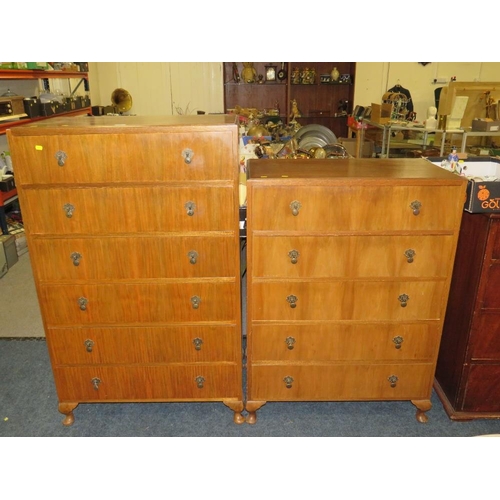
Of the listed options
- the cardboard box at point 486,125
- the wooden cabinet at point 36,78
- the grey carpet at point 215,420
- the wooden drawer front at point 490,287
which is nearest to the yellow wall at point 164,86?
the wooden cabinet at point 36,78

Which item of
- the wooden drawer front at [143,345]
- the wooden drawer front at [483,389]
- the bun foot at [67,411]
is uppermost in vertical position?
the wooden drawer front at [143,345]

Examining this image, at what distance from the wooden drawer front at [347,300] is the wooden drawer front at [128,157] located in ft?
1.88

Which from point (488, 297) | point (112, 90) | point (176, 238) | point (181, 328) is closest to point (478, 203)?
Answer: point (488, 297)

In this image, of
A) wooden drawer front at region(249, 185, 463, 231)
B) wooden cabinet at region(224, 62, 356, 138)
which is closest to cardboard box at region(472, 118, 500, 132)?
wooden cabinet at region(224, 62, 356, 138)

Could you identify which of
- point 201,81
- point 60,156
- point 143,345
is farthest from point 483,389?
point 201,81

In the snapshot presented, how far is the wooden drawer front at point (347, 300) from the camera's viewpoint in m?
1.96

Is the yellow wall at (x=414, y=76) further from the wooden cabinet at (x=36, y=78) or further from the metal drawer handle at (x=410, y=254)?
the metal drawer handle at (x=410, y=254)

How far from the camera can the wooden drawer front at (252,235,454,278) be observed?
188cm

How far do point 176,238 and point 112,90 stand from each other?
6450 mm

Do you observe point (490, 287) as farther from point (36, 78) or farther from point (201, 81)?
point (201, 81)

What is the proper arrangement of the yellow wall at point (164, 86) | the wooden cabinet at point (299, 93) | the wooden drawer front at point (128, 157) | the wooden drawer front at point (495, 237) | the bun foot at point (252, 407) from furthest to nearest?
1. the wooden cabinet at point (299, 93)
2. the yellow wall at point (164, 86)
3. the bun foot at point (252, 407)
4. the wooden drawer front at point (495, 237)
5. the wooden drawer front at point (128, 157)

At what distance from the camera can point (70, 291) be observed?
1.98 m

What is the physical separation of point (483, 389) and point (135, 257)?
176cm

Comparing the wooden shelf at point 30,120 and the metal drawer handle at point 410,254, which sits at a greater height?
the wooden shelf at point 30,120
